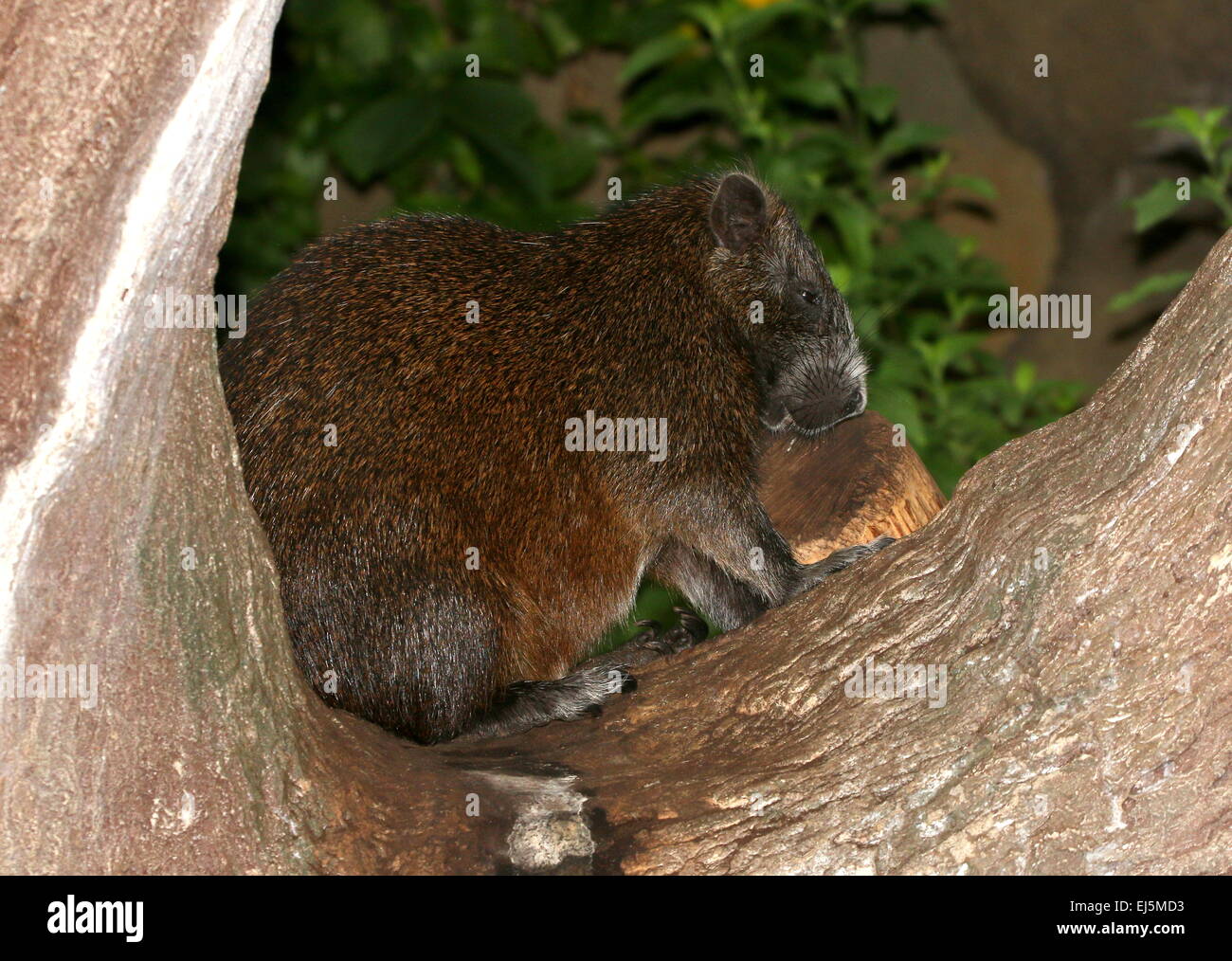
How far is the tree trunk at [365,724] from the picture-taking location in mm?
2564

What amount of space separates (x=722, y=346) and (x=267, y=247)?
4385 millimetres

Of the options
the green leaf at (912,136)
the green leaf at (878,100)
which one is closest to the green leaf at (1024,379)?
the green leaf at (912,136)

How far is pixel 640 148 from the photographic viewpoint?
10039 millimetres

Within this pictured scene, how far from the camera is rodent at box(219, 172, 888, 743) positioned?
3918mm

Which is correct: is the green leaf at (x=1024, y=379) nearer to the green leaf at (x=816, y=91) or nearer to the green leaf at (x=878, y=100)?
the green leaf at (x=878, y=100)

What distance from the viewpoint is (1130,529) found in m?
3.01

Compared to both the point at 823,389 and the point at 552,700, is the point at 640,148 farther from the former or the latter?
the point at 552,700

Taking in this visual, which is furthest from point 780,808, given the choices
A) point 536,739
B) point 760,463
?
point 760,463

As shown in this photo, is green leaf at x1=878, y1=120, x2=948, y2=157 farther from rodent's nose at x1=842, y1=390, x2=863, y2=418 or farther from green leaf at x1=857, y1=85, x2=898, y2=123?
rodent's nose at x1=842, y1=390, x2=863, y2=418

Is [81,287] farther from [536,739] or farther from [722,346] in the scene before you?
[722,346]

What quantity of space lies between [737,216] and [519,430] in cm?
117

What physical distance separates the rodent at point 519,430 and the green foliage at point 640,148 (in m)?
1.08

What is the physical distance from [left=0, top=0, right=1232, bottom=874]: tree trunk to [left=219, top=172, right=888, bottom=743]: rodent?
0.40 metres

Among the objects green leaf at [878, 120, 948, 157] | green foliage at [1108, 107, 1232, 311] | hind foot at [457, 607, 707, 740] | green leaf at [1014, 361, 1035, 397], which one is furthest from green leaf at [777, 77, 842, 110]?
hind foot at [457, 607, 707, 740]
